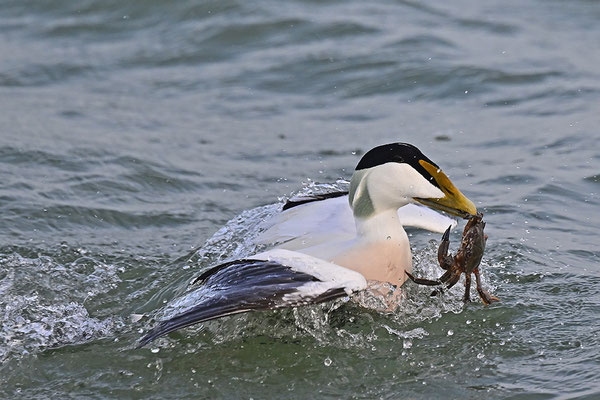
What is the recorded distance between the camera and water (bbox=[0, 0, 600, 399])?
4680mm

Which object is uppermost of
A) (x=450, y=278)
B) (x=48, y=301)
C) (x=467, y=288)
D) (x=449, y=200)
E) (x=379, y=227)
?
(x=449, y=200)

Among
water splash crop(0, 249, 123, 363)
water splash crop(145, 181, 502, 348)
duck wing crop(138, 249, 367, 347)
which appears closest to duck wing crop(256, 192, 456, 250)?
water splash crop(145, 181, 502, 348)

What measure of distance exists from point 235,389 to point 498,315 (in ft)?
4.87

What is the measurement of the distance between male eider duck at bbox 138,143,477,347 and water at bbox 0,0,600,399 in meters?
0.28

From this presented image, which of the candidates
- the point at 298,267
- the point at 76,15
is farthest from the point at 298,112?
the point at 298,267

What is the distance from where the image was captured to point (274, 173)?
24.2ft

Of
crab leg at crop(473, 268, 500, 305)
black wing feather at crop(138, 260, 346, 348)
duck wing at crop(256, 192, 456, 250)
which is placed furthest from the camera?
duck wing at crop(256, 192, 456, 250)

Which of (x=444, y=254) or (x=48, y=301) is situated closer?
(x=444, y=254)

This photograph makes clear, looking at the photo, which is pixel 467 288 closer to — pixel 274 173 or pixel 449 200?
pixel 449 200

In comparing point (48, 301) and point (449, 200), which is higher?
point (449, 200)

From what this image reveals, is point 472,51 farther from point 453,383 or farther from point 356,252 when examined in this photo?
point 453,383

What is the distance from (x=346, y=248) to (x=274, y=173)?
8.03 feet

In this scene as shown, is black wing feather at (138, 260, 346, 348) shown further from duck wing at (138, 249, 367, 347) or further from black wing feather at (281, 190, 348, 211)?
black wing feather at (281, 190, 348, 211)

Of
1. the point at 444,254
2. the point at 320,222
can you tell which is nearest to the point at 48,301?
the point at 320,222
